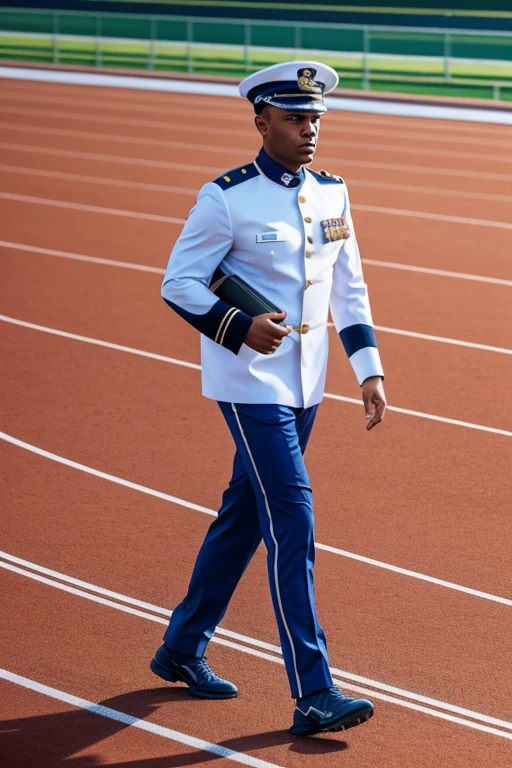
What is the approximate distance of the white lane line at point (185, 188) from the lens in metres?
15.3

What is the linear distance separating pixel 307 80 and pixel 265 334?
2.69 ft

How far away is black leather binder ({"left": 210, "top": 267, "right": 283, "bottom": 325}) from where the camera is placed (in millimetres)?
4039

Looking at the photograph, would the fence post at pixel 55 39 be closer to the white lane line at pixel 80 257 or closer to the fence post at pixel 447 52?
the fence post at pixel 447 52

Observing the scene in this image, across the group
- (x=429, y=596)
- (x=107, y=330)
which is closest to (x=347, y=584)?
(x=429, y=596)

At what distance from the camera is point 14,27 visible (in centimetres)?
3231

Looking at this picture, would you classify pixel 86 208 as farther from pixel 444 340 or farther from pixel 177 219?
pixel 444 340

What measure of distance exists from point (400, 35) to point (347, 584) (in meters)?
22.1

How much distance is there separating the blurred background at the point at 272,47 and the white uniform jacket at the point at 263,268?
831 inches

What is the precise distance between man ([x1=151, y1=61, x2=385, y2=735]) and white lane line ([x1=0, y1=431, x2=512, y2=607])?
126 centimetres

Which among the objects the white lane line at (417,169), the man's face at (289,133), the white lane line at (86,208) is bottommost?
the man's face at (289,133)

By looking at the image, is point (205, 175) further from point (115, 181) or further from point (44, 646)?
point (44, 646)

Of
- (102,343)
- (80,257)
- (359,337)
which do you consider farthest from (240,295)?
(80,257)

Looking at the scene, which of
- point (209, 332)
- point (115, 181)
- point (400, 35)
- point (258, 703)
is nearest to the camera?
point (209, 332)

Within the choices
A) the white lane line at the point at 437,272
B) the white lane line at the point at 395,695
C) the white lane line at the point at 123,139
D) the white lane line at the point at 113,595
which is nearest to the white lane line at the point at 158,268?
the white lane line at the point at 437,272
